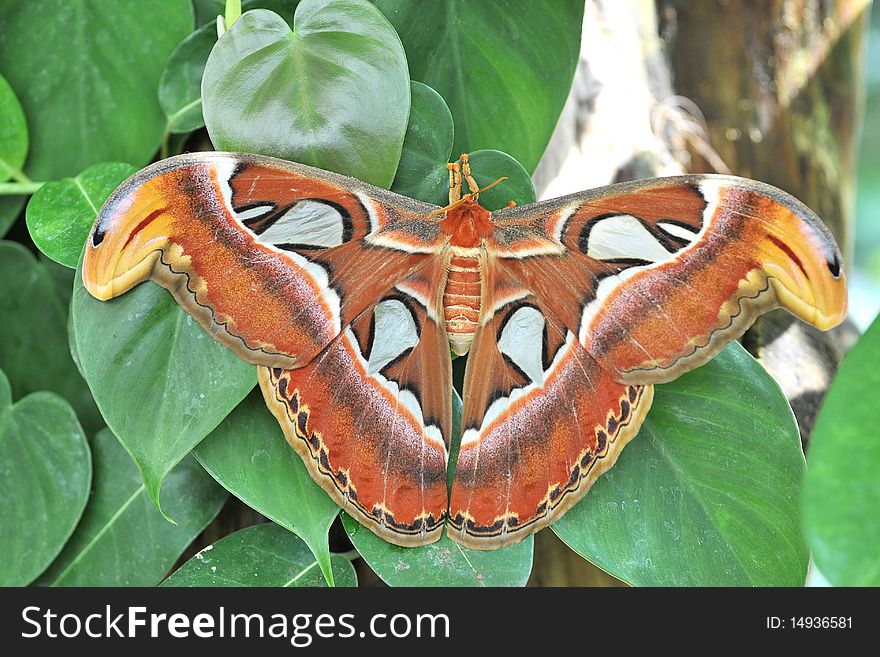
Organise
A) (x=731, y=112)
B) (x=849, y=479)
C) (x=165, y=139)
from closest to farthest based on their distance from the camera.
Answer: (x=849, y=479) → (x=165, y=139) → (x=731, y=112)

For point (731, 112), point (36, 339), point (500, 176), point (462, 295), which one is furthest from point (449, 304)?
point (731, 112)

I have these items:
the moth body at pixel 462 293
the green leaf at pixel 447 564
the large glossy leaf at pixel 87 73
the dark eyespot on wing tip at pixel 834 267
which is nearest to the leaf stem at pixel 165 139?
the large glossy leaf at pixel 87 73

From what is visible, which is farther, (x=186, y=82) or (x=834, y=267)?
(x=186, y=82)

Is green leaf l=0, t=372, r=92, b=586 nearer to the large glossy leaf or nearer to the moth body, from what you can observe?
the large glossy leaf

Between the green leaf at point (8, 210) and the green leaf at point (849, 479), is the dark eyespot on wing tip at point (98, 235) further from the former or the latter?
the green leaf at point (849, 479)

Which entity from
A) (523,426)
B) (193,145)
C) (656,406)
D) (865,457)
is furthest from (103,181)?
(865,457)

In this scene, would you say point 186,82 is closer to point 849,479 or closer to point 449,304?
point 449,304

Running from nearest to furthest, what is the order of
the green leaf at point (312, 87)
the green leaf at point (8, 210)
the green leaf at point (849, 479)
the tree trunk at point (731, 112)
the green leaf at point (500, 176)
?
the green leaf at point (849, 479)
the green leaf at point (312, 87)
the green leaf at point (500, 176)
the green leaf at point (8, 210)
the tree trunk at point (731, 112)
